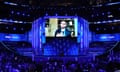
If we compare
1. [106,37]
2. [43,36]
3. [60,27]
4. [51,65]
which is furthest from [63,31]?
[106,37]

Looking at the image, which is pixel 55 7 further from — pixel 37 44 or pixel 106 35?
pixel 106 35

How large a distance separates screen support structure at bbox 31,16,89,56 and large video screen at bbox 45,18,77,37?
0.09 m

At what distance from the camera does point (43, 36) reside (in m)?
5.51

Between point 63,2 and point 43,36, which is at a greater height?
point 63,2

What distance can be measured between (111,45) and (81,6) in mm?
1023

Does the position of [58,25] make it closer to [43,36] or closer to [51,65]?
[43,36]

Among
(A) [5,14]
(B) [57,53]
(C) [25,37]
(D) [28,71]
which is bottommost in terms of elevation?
(D) [28,71]

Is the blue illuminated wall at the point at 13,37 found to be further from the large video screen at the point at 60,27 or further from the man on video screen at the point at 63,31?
the man on video screen at the point at 63,31

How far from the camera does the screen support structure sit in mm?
5453

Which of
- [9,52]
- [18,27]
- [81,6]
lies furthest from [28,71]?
[81,6]

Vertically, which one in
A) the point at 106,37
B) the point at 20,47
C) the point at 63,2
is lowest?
the point at 20,47

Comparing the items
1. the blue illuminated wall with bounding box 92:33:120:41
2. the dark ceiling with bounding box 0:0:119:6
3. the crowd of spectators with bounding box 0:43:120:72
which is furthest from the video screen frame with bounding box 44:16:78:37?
the crowd of spectators with bounding box 0:43:120:72

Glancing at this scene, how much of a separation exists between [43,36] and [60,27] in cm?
40

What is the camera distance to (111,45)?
5488 millimetres
